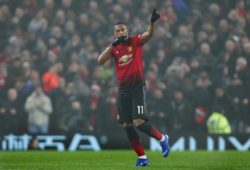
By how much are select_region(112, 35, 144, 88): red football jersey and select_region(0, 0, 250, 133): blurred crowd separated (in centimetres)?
768

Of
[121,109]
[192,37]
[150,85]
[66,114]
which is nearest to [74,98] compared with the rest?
[66,114]

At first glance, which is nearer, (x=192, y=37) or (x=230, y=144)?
(x=230, y=144)

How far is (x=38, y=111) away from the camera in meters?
18.1

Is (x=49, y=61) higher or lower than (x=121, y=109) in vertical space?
higher

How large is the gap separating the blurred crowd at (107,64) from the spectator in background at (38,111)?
25 mm

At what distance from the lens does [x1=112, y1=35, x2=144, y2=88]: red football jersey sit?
34.0 feet

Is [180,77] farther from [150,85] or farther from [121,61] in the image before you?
[121,61]

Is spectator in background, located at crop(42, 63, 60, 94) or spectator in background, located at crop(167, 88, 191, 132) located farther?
spectator in background, located at crop(42, 63, 60, 94)

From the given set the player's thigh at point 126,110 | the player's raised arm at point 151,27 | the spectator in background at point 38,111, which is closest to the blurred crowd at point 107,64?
the spectator in background at point 38,111

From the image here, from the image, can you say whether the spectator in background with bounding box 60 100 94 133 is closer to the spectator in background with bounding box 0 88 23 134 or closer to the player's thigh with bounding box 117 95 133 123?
the spectator in background with bounding box 0 88 23 134

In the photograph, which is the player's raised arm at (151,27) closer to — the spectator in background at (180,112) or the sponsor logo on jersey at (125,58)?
the sponsor logo on jersey at (125,58)

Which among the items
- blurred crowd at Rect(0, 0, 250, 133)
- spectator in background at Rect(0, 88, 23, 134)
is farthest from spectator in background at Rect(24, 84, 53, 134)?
spectator in background at Rect(0, 88, 23, 134)

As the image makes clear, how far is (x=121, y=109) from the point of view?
10406 mm

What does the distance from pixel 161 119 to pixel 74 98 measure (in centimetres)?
234
